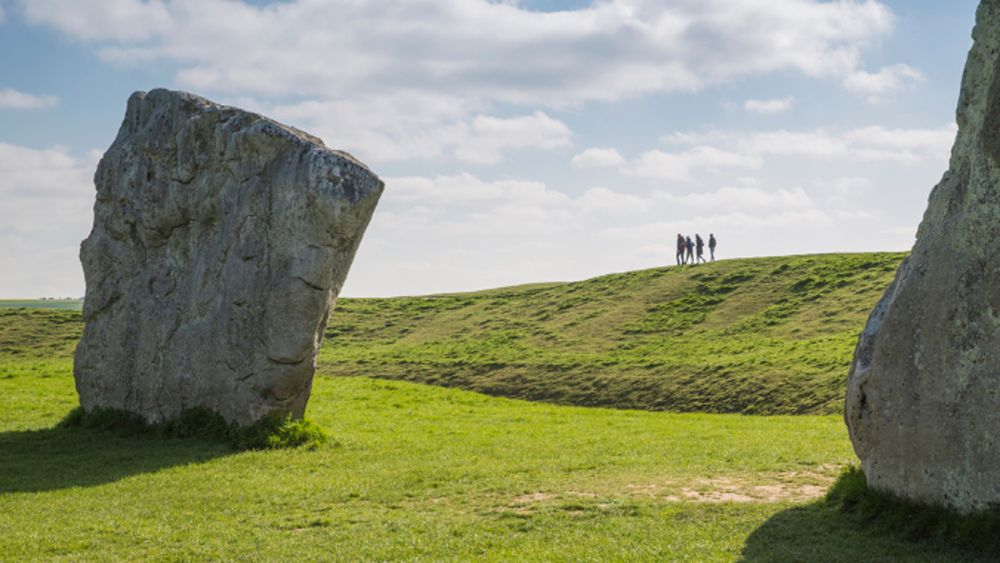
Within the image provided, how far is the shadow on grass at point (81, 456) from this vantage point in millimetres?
20481

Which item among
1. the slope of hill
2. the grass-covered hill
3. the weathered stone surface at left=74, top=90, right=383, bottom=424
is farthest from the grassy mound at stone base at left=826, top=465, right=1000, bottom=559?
the grass-covered hill

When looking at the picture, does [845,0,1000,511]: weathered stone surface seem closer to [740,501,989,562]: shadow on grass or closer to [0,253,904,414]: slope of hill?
[740,501,989,562]: shadow on grass

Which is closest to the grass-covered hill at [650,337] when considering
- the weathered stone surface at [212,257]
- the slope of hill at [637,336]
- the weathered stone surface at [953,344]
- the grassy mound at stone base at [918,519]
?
the slope of hill at [637,336]

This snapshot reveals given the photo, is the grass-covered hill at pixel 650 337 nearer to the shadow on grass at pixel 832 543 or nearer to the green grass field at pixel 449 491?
the green grass field at pixel 449 491

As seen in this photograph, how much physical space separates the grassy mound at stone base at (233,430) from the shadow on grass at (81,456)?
1.02ft

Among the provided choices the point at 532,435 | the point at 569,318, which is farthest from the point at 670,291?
the point at 532,435

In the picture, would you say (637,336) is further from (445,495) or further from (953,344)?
(953,344)

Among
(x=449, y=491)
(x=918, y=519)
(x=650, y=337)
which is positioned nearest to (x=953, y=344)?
(x=918, y=519)

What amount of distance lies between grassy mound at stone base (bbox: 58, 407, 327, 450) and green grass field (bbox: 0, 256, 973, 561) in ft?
1.38

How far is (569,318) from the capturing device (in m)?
61.7

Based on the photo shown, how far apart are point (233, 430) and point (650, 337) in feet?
108

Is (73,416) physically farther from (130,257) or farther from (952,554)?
(952,554)

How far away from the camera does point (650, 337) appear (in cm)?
5281

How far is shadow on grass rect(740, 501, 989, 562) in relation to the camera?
12352mm
